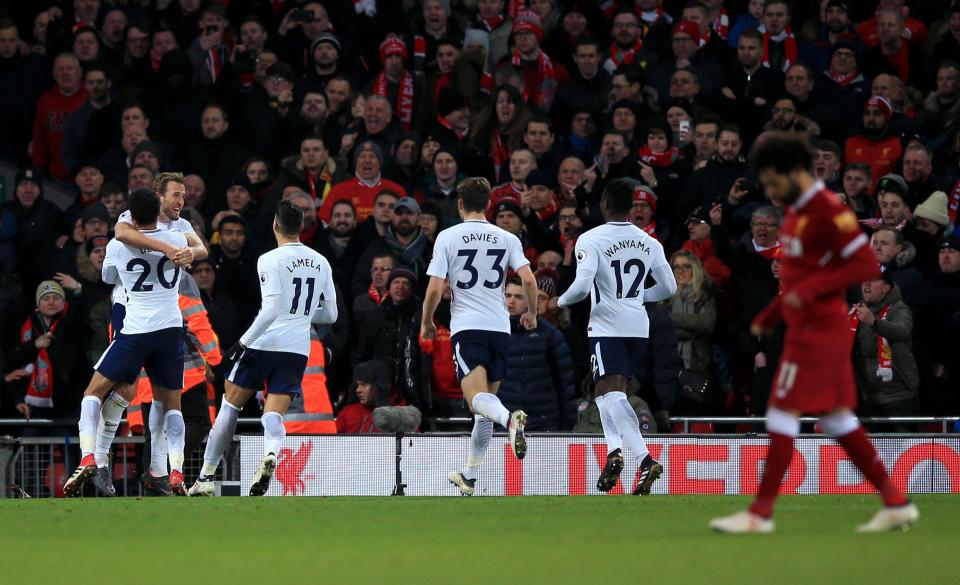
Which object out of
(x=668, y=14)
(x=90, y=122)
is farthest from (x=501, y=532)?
(x=668, y=14)

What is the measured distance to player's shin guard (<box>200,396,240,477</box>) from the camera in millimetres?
12766

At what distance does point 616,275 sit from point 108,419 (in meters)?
4.16

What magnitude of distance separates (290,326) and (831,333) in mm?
5626

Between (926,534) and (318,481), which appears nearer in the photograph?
(926,534)

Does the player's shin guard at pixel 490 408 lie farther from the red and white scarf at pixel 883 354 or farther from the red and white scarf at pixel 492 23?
the red and white scarf at pixel 492 23

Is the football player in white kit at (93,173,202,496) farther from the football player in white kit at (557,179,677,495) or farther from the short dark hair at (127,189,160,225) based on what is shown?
the football player in white kit at (557,179,677,495)

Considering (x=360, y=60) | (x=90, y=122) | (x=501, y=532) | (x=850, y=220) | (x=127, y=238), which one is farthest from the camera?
(x=360, y=60)

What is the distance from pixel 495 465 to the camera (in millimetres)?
14211

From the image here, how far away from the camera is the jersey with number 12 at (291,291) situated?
41.5ft

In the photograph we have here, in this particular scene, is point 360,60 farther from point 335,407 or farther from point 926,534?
point 926,534

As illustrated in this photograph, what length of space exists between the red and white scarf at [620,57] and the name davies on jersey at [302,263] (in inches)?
298

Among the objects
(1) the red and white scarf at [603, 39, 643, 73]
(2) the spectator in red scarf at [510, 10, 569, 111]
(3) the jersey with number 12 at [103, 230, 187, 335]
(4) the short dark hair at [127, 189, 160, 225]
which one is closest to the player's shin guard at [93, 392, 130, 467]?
(3) the jersey with number 12 at [103, 230, 187, 335]

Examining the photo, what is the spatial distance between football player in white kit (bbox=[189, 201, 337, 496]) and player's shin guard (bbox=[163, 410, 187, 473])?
25cm

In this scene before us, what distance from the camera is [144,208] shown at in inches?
486
